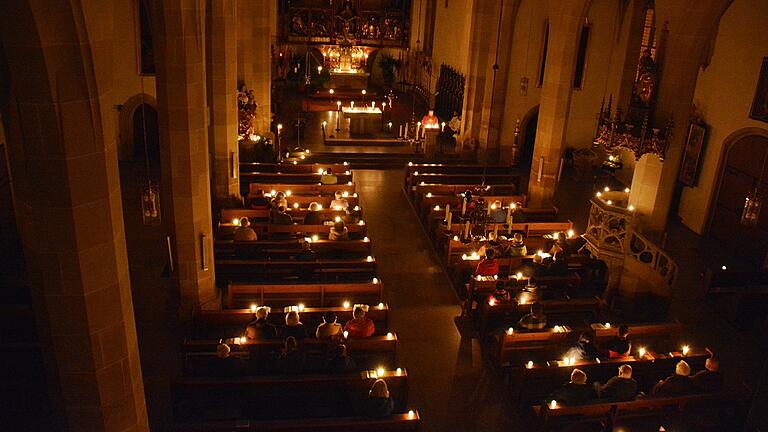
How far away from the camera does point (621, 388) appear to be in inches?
394

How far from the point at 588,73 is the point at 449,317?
45.8 feet

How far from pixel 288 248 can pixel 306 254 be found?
0.91 meters

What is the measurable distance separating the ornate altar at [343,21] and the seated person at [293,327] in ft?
77.3

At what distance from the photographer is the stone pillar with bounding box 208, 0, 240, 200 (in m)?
15.9

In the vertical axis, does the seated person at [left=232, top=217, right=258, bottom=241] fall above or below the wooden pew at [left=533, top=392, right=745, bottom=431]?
above

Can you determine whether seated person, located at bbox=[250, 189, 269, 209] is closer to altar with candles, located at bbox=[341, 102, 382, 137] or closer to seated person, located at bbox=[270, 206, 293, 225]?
seated person, located at bbox=[270, 206, 293, 225]

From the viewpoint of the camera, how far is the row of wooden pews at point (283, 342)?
9594 mm

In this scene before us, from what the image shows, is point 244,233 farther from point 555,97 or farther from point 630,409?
point 555,97

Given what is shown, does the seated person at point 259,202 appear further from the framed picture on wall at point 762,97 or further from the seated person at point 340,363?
the framed picture on wall at point 762,97

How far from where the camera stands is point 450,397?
35.7 ft

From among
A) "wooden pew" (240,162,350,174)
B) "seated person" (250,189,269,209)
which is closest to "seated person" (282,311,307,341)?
"seated person" (250,189,269,209)

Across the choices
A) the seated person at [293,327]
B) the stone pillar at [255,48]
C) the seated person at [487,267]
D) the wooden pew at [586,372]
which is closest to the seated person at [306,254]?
the seated person at [293,327]

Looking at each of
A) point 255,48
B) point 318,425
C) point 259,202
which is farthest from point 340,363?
point 255,48

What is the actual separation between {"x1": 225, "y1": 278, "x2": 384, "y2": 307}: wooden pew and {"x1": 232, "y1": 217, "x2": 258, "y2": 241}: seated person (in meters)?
2.15
